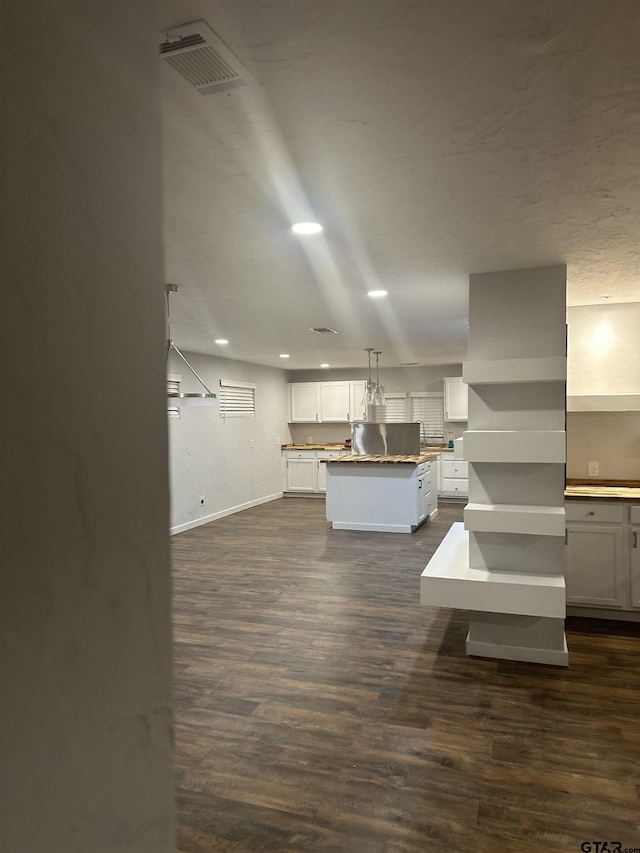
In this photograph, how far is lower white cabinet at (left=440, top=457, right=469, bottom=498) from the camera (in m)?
9.75

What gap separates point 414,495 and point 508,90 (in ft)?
20.4

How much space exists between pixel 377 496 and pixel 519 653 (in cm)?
416

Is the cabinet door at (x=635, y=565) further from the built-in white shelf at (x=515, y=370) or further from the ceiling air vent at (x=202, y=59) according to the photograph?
the ceiling air vent at (x=202, y=59)

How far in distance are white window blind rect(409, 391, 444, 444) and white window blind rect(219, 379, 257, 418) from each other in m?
2.89

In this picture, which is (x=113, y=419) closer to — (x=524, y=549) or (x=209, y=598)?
(x=524, y=549)

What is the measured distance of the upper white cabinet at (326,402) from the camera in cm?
1059

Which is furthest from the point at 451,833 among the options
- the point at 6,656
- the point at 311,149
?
the point at 311,149

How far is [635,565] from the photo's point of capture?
4.02 m

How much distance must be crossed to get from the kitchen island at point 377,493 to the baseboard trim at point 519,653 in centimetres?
384

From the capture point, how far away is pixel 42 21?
473mm

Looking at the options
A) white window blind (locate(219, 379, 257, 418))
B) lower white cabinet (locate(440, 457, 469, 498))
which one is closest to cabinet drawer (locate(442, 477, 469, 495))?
lower white cabinet (locate(440, 457, 469, 498))

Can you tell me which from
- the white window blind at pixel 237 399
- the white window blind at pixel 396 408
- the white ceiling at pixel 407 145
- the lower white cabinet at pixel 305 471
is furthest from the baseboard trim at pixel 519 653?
the white window blind at pixel 396 408

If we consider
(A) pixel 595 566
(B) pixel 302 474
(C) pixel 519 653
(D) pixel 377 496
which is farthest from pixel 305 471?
(C) pixel 519 653

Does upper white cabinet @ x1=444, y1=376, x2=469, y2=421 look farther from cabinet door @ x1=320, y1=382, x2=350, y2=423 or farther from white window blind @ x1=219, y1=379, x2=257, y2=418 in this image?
white window blind @ x1=219, y1=379, x2=257, y2=418
